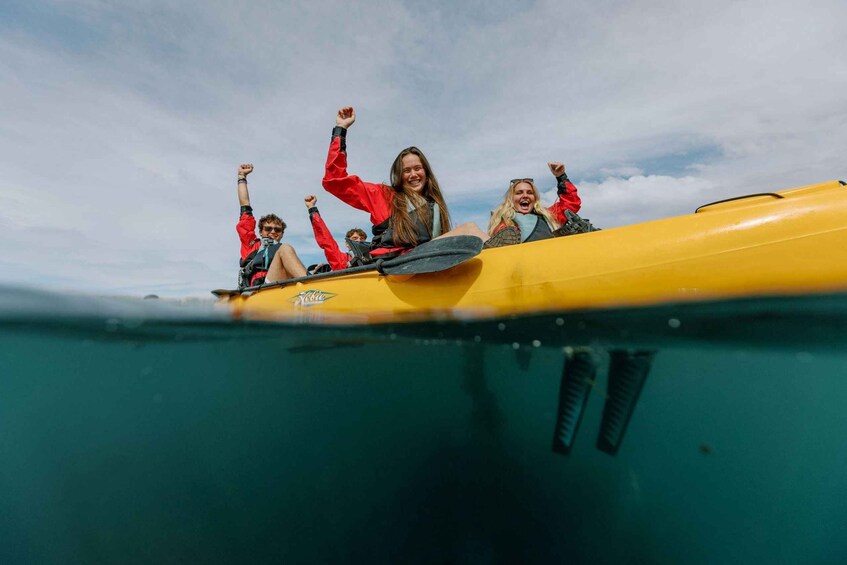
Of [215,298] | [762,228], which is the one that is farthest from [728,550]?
[215,298]

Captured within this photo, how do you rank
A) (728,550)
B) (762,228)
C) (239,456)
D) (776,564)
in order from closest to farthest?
(762,228) → (239,456) → (728,550) → (776,564)

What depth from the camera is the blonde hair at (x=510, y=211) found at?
4495mm

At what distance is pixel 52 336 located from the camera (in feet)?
12.1

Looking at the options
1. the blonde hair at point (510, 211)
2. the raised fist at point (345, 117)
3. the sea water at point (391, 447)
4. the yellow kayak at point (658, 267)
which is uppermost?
the raised fist at point (345, 117)

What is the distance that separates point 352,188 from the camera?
3969 mm

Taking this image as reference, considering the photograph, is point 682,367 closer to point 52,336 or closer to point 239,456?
point 239,456

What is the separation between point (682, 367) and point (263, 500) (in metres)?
5.33

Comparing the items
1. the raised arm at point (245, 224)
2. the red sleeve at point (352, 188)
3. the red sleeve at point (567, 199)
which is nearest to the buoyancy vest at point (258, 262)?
the raised arm at point (245, 224)

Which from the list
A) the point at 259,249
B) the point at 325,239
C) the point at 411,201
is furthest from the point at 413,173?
the point at 259,249

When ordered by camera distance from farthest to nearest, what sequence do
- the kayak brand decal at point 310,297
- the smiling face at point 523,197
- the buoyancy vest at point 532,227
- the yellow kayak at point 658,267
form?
the smiling face at point 523,197
the buoyancy vest at point 532,227
the kayak brand decal at point 310,297
the yellow kayak at point 658,267

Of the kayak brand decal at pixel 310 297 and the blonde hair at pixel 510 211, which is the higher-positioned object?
the blonde hair at pixel 510 211

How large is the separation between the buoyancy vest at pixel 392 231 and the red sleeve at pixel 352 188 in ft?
0.32

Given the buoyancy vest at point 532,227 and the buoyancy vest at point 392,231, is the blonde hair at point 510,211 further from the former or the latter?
the buoyancy vest at point 392,231

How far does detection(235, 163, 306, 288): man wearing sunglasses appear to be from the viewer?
5391 mm
